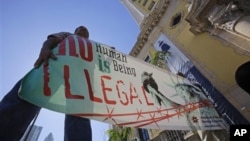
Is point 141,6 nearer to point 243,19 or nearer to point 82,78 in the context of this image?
point 243,19

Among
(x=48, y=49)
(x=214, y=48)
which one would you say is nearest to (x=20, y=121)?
(x=48, y=49)

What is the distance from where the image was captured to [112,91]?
2926 mm

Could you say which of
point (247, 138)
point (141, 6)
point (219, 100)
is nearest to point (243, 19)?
point (219, 100)

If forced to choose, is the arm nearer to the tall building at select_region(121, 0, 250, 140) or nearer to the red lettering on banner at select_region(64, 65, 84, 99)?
the red lettering on banner at select_region(64, 65, 84, 99)

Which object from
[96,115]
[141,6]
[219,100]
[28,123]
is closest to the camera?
[28,123]

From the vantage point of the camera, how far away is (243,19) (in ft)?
20.2

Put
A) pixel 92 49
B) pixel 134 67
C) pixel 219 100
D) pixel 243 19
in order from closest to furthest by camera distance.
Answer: pixel 92 49 < pixel 134 67 < pixel 243 19 < pixel 219 100

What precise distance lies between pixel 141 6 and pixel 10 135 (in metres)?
23.8

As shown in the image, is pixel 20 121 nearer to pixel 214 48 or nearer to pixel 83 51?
pixel 83 51

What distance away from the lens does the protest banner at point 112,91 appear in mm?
2219

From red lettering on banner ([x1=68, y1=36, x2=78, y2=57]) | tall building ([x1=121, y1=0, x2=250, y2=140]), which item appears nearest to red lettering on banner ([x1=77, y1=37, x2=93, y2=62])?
red lettering on banner ([x1=68, y1=36, x2=78, y2=57])

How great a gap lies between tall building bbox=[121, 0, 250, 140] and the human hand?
443 centimetres

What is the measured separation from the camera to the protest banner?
7.28 ft

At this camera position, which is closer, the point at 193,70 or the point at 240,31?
the point at 240,31
